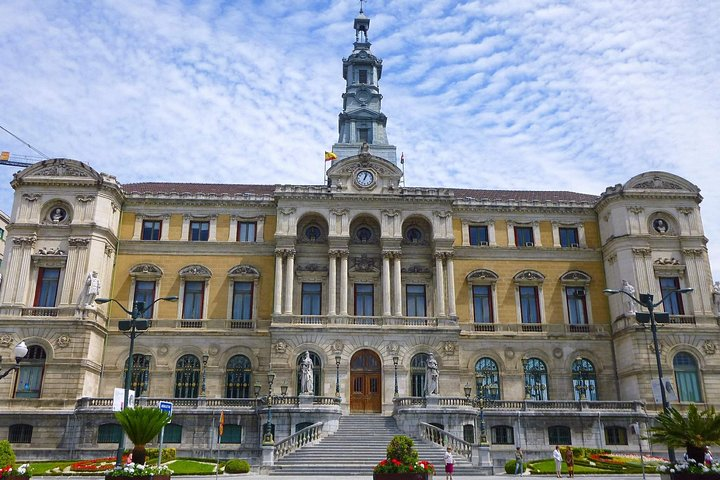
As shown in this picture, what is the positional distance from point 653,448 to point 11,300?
41545 mm

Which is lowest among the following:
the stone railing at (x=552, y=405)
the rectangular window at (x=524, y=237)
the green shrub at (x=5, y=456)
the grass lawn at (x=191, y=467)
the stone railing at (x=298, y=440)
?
the grass lawn at (x=191, y=467)

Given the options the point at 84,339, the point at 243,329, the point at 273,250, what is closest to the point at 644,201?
the point at 273,250

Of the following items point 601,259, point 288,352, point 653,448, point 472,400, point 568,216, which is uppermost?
point 568,216

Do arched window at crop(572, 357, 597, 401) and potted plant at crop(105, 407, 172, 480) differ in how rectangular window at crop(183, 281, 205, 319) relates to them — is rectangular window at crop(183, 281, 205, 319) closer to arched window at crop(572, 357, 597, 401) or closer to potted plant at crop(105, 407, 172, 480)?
potted plant at crop(105, 407, 172, 480)

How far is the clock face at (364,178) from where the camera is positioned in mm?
49188

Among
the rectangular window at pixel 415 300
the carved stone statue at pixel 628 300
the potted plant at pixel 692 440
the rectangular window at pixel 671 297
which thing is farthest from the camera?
the rectangular window at pixel 415 300

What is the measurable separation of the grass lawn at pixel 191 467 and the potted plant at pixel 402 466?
13.3 meters

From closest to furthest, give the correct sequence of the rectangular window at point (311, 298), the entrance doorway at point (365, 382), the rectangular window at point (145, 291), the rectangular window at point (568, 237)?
the entrance doorway at point (365, 382)
the rectangular window at point (145, 291)
the rectangular window at point (311, 298)
the rectangular window at point (568, 237)

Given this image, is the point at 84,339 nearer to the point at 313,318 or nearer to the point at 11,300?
the point at 11,300

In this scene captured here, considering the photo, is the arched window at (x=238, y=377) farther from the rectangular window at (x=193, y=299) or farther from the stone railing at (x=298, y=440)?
the stone railing at (x=298, y=440)

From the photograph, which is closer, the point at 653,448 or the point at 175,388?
the point at 653,448

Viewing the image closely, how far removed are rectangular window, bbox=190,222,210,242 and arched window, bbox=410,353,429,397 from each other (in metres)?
17.5

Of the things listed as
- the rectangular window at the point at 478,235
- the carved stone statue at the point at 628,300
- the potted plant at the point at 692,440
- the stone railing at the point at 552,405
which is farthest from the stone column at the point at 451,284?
the potted plant at the point at 692,440

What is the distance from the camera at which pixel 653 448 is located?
1602 inches
